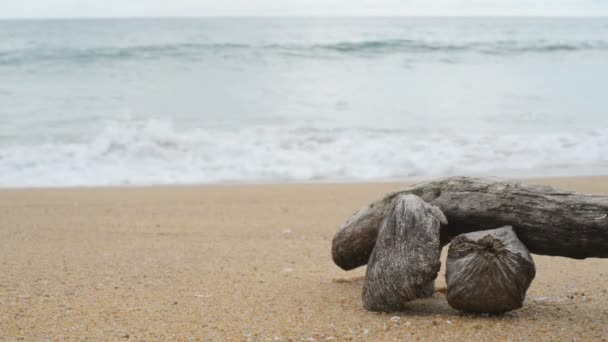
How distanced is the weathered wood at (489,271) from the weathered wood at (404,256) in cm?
12

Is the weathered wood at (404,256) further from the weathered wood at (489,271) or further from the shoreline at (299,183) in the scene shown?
the shoreline at (299,183)

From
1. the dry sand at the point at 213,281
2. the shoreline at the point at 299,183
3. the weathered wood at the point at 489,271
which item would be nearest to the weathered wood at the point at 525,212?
the weathered wood at the point at 489,271

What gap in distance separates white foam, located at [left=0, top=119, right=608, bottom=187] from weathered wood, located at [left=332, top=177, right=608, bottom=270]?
220 inches

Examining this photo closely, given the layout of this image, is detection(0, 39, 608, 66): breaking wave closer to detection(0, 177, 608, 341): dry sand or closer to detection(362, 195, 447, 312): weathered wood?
detection(0, 177, 608, 341): dry sand

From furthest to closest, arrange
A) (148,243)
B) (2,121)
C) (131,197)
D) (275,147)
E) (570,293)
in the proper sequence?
(2,121) → (275,147) → (131,197) → (148,243) → (570,293)

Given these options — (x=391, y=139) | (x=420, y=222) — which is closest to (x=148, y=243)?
(x=420, y=222)

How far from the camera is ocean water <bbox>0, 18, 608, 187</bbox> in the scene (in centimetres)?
962

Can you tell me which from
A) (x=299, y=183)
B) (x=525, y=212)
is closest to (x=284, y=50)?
(x=299, y=183)

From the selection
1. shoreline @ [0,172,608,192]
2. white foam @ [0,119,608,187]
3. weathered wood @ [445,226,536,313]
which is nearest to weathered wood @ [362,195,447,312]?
weathered wood @ [445,226,536,313]

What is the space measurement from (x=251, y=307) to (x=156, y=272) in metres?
1.16

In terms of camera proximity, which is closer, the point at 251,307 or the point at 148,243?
the point at 251,307

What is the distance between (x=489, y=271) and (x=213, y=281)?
2.03 meters

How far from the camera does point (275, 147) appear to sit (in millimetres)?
10664

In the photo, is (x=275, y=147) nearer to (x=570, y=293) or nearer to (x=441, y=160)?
(x=441, y=160)
